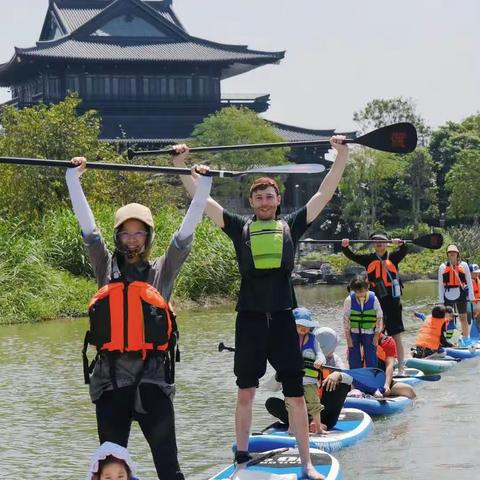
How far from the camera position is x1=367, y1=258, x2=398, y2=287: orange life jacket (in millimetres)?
11391

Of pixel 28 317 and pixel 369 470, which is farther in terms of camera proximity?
pixel 28 317

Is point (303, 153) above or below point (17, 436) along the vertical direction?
above

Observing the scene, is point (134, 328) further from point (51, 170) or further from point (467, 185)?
point (467, 185)

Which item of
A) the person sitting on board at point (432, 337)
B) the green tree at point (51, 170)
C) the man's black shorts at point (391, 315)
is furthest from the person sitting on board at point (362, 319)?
the green tree at point (51, 170)

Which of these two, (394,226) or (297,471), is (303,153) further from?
(297,471)

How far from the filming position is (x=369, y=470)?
25.3 feet

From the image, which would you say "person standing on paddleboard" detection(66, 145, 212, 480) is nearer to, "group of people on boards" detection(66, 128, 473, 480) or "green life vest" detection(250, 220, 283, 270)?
"group of people on boards" detection(66, 128, 473, 480)

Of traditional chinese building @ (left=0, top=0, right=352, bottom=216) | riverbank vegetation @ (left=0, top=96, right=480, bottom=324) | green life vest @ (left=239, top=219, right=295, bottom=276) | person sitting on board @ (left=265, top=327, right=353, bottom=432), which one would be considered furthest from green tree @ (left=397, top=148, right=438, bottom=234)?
green life vest @ (left=239, top=219, right=295, bottom=276)

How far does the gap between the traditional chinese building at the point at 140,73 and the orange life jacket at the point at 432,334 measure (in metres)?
33.2

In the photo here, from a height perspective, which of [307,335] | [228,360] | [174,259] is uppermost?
[174,259]

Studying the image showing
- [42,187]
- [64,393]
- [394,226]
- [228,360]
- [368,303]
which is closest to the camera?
[368,303]

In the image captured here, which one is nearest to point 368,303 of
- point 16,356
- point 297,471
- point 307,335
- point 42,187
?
point 307,335

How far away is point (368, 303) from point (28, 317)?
11.1 m

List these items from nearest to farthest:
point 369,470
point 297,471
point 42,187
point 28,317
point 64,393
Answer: point 297,471 → point 369,470 → point 64,393 → point 28,317 → point 42,187
